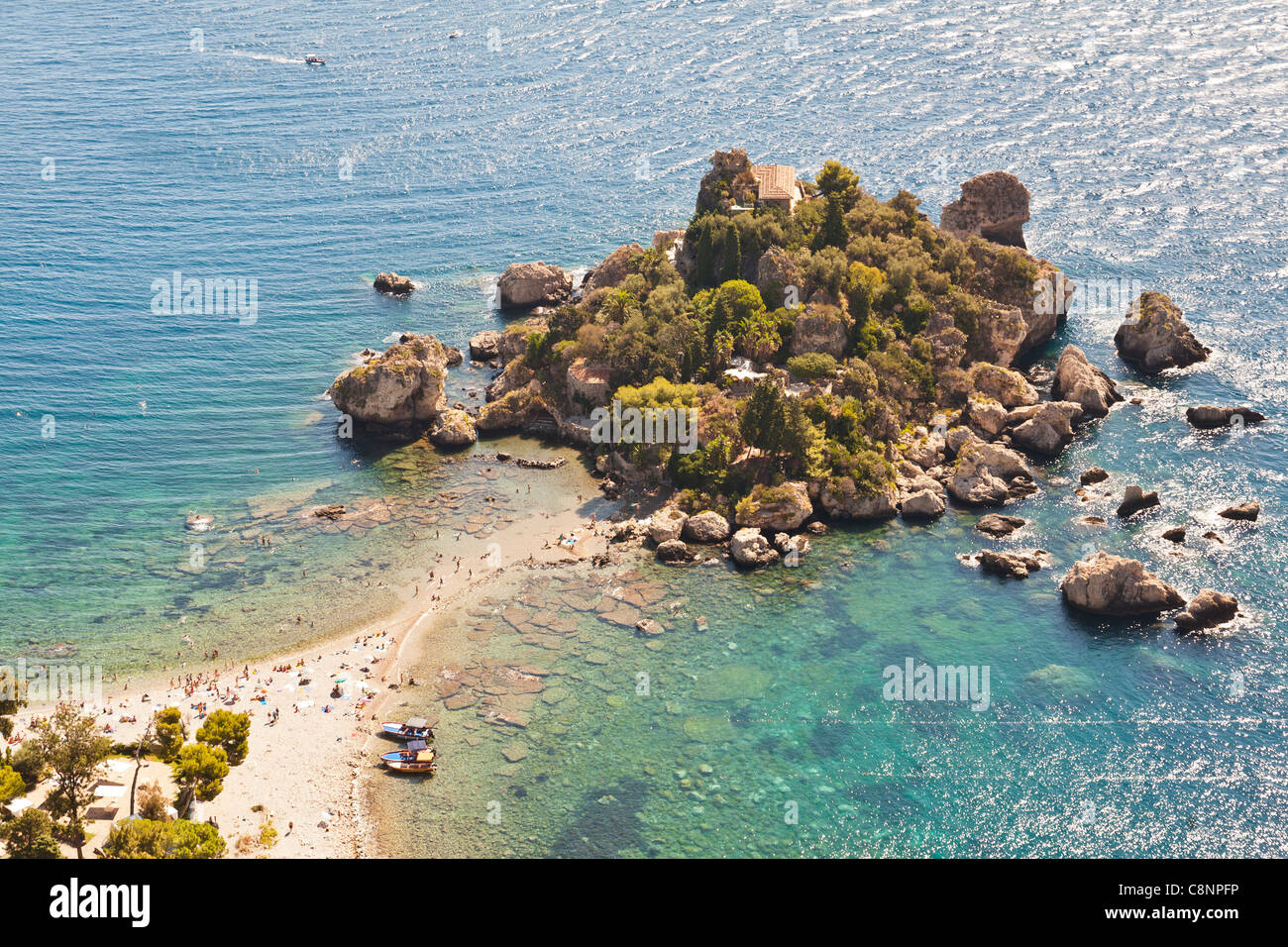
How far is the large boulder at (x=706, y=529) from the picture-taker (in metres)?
91.3

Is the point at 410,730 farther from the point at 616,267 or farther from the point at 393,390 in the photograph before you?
the point at 616,267

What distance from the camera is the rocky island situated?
9375 cm

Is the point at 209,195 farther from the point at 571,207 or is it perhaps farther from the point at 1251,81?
the point at 1251,81

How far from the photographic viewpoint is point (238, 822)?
6550 centimetres

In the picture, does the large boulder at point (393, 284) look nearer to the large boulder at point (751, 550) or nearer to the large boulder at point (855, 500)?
the large boulder at point (751, 550)

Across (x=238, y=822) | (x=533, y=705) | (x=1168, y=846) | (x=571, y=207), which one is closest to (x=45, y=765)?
(x=238, y=822)

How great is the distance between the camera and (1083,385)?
10406 cm

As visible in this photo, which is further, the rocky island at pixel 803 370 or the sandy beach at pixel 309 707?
the rocky island at pixel 803 370

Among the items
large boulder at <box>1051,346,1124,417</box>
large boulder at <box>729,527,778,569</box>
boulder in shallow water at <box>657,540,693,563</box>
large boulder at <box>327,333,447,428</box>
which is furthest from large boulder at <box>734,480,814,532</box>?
large boulder at <box>327,333,447,428</box>

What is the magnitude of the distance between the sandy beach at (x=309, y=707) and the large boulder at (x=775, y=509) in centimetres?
1224

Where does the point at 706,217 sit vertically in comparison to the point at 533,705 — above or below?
above

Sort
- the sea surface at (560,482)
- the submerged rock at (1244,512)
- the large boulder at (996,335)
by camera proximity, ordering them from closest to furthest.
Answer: the sea surface at (560,482) < the submerged rock at (1244,512) < the large boulder at (996,335)

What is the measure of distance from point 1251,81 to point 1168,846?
5534 inches

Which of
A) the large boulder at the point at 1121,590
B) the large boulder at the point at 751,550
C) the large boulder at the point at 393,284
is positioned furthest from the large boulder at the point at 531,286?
the large boulder at the point at 1121,590
